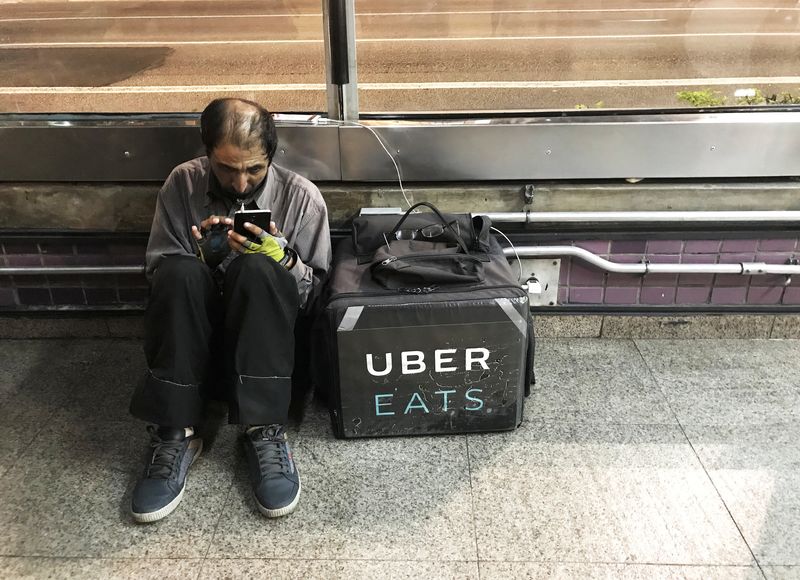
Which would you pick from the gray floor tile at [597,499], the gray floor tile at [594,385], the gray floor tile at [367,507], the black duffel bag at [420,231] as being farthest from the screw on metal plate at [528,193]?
the gray floor tile at [367,507]

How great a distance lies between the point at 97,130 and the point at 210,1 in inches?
29.5

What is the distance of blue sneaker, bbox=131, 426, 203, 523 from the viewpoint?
6.39 feet

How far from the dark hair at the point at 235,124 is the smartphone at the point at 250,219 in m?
0.20

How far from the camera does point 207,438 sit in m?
2.32

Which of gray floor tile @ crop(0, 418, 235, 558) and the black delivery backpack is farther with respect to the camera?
the black delivery backpack

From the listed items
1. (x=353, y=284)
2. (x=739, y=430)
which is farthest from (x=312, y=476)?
(x=739, y=430)

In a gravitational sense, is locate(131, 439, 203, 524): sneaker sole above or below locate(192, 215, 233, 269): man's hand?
below

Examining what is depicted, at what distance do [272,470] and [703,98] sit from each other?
221 centimetres

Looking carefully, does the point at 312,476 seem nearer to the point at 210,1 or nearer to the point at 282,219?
the point at 282,219

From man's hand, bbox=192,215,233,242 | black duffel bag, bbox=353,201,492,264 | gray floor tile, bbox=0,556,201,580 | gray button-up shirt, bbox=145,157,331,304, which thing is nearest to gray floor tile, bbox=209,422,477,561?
gray floor tile, bbox=0,556,201,580

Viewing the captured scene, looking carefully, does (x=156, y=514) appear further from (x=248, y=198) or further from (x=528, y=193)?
(x=528, y=193)

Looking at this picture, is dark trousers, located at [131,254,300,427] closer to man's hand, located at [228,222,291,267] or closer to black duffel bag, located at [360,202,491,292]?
man's hand, located at [228,222,291,267]

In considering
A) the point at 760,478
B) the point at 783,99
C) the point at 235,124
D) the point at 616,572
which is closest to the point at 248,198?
the point at 235,124

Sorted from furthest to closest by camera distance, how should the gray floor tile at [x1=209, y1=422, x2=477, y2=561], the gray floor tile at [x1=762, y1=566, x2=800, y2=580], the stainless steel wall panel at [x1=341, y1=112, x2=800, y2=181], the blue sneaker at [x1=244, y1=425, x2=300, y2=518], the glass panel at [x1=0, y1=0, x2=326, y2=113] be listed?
the glass panel at [x1=0, y1=0, x2=326, y2=113]
the stainless steel wall panel at [x1=341, y1=112, x2=800, y2=181]
the blue sneaker at [x1=244, y1=425, x2=300, y2=518]
the gray floor tile at [x1=209, y1=422, x2=477, y2=561]
the gray floor tile at [x1=762, y1=566, x2=800, y2=580]
